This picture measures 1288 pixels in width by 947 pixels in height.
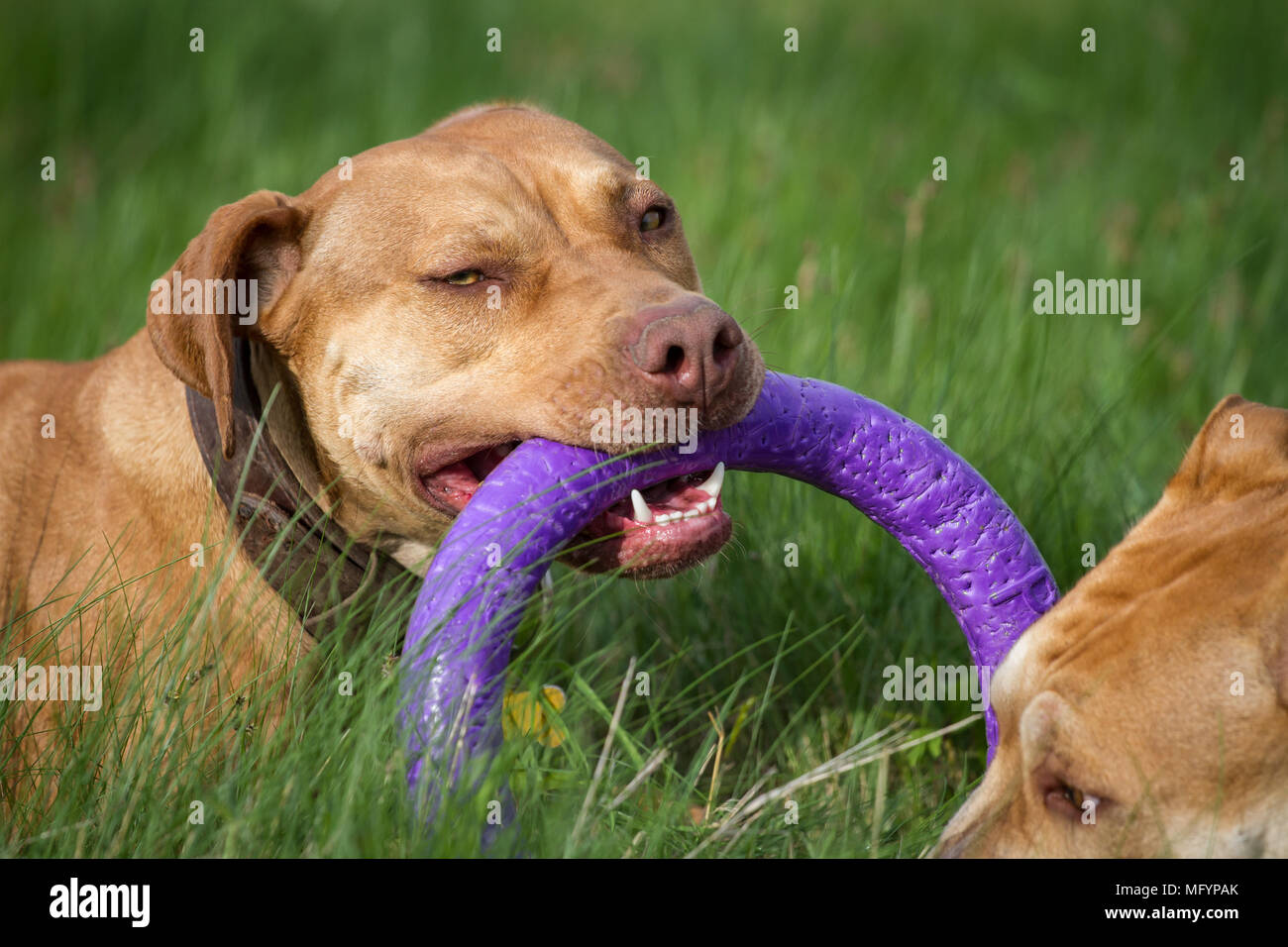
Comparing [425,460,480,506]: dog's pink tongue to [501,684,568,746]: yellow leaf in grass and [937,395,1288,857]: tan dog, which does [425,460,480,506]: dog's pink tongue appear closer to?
[501,684,568,746]: yellow leaf in grass

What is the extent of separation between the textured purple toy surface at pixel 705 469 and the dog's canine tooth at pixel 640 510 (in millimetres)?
27

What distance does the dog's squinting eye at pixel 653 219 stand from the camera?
3872 millimetres

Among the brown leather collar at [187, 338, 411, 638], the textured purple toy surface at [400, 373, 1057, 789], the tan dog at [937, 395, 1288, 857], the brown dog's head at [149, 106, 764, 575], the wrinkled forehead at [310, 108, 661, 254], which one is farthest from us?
the wrinkled forehead at [310, 108, 661, 254]

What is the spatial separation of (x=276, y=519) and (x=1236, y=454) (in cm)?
224

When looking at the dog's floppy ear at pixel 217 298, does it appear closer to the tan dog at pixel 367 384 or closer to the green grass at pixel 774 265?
the tan dog at pixel 367 384

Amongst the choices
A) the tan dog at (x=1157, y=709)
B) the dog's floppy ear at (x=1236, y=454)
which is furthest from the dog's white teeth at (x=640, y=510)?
the dog's floppy ear at (x=1236, y=454)

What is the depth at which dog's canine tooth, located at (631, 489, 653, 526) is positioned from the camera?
3.34m

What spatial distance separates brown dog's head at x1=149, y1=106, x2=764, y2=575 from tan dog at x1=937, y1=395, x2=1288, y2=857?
860mm

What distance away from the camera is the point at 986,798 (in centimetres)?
294

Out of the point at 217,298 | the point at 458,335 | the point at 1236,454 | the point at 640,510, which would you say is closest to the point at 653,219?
the point at 458,335

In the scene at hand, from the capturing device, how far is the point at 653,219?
3.90 metres

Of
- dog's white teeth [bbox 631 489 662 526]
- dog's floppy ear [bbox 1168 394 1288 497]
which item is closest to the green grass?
dog's white teeth [bbox 631 489 662 526]
